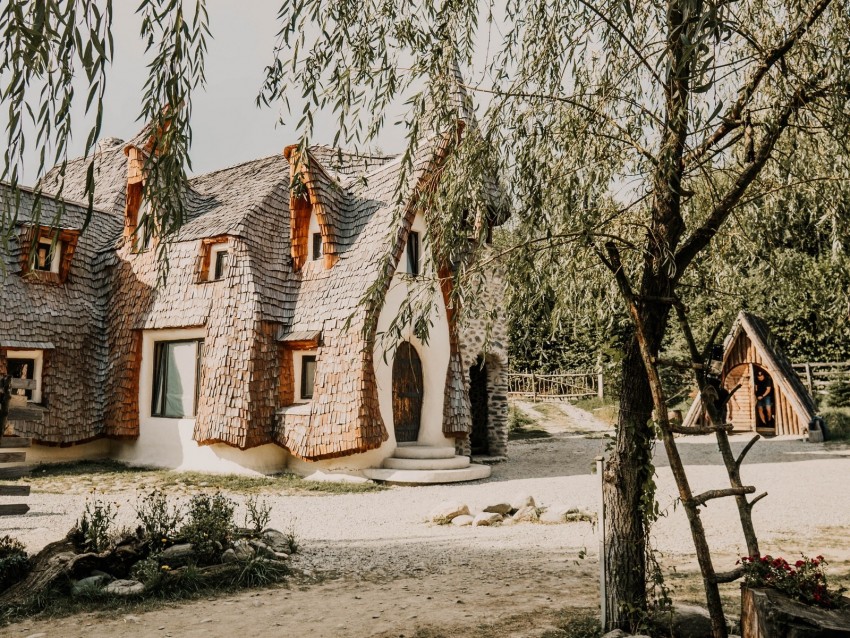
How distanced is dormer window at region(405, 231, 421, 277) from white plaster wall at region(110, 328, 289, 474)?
406 cm

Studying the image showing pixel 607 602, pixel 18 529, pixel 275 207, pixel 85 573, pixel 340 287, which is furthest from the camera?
pixel 275 207

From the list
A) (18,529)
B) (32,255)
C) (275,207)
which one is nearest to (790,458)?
(275,207)

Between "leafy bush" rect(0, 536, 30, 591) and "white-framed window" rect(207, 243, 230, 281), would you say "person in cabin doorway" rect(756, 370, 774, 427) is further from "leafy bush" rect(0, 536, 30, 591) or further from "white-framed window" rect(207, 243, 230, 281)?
"leafy bush" rect(0, 536, 30, 591)

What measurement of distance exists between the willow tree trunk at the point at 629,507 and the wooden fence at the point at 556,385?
20.7m

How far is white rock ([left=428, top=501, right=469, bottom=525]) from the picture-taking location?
339 inches

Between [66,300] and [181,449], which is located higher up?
[66,300]

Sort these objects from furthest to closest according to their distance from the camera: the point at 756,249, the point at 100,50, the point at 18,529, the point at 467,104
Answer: the point at 18,529 < the point at 756,249 < the point at 467,104 < the point at 100,50

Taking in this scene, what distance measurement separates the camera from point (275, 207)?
13859 millimetres

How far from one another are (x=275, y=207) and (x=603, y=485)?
10971 millimetres

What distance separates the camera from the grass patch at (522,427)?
1989 cm

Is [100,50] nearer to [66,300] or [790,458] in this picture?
[66,300]

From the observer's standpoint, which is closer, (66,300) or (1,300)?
(1,300)

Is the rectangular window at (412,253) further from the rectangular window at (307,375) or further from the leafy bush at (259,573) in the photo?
the leafy bush at (259,573)

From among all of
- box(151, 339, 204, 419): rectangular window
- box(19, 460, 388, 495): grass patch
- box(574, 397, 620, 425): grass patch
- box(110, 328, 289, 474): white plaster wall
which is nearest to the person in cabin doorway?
box(574, 397, 620, 425): grass patch
